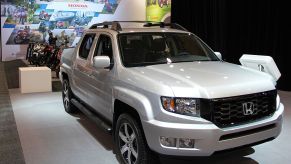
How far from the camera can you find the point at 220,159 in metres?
3.93

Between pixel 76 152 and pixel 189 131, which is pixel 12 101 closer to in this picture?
pixel 76 152

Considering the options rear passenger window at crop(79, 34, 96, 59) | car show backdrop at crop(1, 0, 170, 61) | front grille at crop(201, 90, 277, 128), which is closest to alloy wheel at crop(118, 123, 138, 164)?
front grille at crop(201, 90, 277, 128)

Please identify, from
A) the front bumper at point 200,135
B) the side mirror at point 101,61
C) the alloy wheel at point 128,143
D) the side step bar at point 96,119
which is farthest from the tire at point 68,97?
the front bumper at point 200,135

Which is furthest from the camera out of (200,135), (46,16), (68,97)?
(46,16)

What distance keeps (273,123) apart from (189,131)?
104cm

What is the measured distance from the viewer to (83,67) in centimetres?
490

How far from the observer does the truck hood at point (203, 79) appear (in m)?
3.03

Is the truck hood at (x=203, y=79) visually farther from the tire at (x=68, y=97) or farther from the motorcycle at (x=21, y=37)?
the motorcycle at (x=21, y=37)

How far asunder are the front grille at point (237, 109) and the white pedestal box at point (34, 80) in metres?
6.21

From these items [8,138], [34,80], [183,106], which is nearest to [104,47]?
[183,106]

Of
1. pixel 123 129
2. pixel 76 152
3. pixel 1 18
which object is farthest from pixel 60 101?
pixel 1 18

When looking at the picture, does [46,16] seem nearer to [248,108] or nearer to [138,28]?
[138,28]

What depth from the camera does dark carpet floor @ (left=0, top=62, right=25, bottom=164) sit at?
408 centimetres

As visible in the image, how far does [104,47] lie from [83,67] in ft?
1.97
